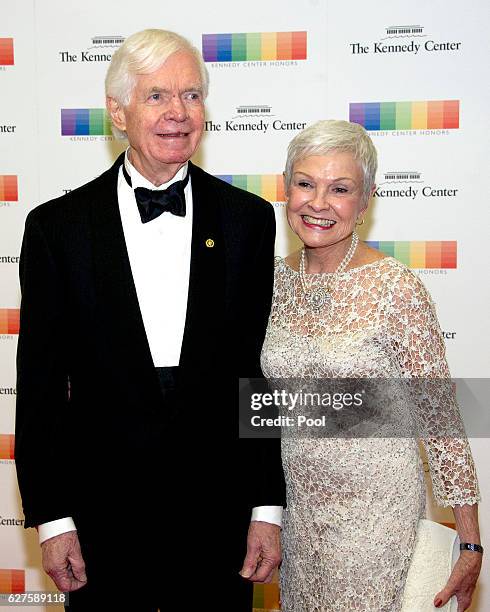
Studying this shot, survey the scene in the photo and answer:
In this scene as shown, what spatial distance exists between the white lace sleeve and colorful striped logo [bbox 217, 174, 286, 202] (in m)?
1.39

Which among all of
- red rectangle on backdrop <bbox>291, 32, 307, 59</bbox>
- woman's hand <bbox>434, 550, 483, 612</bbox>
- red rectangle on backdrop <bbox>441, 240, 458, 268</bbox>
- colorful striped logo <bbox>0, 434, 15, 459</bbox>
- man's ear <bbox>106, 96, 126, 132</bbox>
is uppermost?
red rectangle on backdrop <bbox>291, 32, 307, 59</bbox>

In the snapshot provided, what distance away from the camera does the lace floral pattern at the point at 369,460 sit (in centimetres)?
209

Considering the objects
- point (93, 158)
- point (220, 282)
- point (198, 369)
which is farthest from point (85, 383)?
point (93, 158)

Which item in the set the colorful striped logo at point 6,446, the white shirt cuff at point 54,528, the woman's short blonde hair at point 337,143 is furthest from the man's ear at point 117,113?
the colorful striped logo at point 6,446

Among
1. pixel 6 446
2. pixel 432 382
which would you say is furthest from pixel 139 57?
pixel 6 446

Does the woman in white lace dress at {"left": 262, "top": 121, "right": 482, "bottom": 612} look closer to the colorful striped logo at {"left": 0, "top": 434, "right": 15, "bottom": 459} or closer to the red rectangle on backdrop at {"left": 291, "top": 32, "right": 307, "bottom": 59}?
the red rectangle on backdrop at {"left": 291, "top": 32, "right": 307, "bottom": 59}

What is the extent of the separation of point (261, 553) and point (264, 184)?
178cm

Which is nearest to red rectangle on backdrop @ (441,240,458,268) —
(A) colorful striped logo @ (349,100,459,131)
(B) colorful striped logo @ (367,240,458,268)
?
(B) colorful striped logo @ (367,240,458,268)

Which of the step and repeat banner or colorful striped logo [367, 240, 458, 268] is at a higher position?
the step and repeat banner

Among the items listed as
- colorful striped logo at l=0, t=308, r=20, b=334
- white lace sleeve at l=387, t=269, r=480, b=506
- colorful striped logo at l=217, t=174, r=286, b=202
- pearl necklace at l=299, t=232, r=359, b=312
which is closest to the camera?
white lace sleeve at l=387, t=269, r=480, b=506

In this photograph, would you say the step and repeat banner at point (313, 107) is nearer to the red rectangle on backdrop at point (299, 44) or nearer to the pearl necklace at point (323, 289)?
the red rectangle on backdrop at point (299, 44)

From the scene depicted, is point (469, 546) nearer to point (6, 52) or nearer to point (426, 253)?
point (426, 253)

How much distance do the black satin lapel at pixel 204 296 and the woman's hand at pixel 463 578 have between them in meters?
0.86

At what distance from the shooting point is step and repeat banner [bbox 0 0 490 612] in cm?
328
